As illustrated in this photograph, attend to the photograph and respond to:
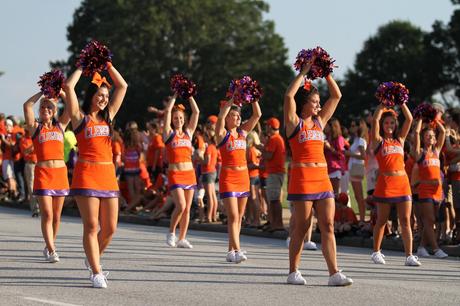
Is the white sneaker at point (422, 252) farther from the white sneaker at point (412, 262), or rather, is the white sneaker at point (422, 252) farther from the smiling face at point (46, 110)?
the smiling face at point (46, 110)

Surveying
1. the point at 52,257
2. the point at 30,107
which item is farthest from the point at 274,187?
the point at 30,107

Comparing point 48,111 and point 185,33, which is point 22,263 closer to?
point 48,111

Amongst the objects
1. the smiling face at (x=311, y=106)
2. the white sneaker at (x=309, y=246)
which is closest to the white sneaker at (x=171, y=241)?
the white sneaker at (x=309, y=246)

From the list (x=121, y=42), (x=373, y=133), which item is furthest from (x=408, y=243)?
(x=121, y=42)

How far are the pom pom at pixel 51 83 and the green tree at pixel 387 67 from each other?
202 ft

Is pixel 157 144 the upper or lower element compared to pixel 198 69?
lower

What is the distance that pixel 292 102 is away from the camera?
1028 centimetres

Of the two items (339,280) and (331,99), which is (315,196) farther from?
(331,99)

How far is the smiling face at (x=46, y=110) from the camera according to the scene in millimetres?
12727

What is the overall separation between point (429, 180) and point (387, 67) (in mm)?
62112

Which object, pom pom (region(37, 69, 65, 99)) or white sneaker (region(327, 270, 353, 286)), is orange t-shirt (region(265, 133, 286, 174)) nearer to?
pom pom (region(37, 69, 65, 99))

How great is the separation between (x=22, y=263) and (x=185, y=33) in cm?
5855

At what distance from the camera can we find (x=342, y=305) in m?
9.01

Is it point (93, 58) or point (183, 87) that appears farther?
point (183, 87)
